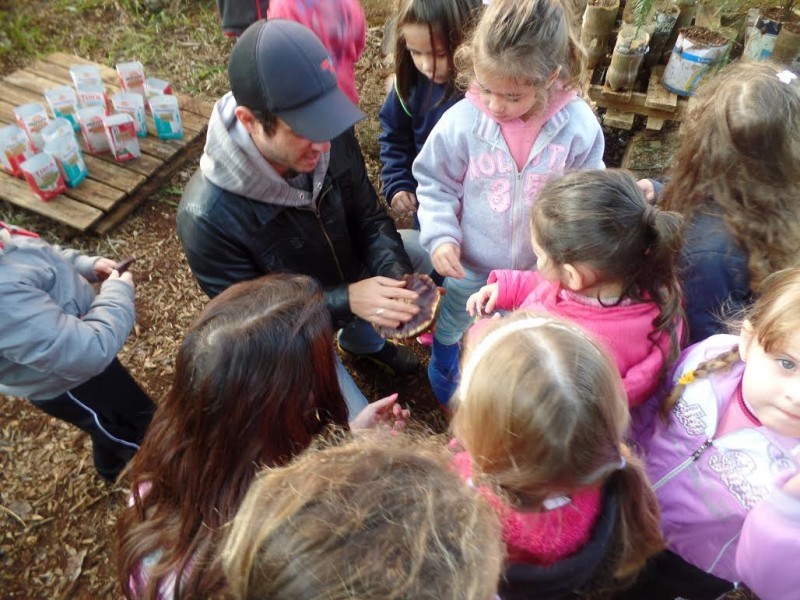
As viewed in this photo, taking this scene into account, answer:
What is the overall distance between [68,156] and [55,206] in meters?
0.35

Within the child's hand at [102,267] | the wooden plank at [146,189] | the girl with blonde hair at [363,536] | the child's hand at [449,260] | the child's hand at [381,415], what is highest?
the girl with blonde hair at [363,536]

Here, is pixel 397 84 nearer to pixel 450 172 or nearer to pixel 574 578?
pixel 450 172

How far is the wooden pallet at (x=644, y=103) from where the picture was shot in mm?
3625

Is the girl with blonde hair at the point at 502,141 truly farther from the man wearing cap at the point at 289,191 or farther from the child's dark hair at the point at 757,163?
the child's dark hair at the point at 757,163

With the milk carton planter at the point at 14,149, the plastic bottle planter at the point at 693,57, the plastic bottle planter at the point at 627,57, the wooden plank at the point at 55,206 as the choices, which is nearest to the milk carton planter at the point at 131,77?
the milk carton planter at the point at 14,149

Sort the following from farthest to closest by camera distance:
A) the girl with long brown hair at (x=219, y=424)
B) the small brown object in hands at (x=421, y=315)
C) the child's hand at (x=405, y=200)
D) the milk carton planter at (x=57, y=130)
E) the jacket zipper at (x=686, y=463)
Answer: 1. the milk carton planter at (x=57, y=130)
2. the child's hand at (x=405, y=200)
3. the small brown object in hands at (x=421, y=315)
4. the jacket zipper at (x=686, y=463)
5. the girl with long brown hair at (x=219, y=424)

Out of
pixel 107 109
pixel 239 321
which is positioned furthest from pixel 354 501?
pixel 107 109

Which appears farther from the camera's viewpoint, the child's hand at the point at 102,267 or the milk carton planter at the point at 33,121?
the milk carton planter at the point at 33,121

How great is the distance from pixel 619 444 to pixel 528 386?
31 centimetres

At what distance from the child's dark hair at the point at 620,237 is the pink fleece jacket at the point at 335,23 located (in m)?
1.48

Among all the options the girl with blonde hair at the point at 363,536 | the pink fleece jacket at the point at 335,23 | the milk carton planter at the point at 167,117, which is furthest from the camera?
the milk carton planter at the point at 167,117

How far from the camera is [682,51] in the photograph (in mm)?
3453

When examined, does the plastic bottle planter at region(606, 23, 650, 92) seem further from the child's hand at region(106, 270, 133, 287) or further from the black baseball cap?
the child's hand at region(106, 270, 133, 287)

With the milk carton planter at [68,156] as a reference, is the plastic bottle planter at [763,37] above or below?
above
